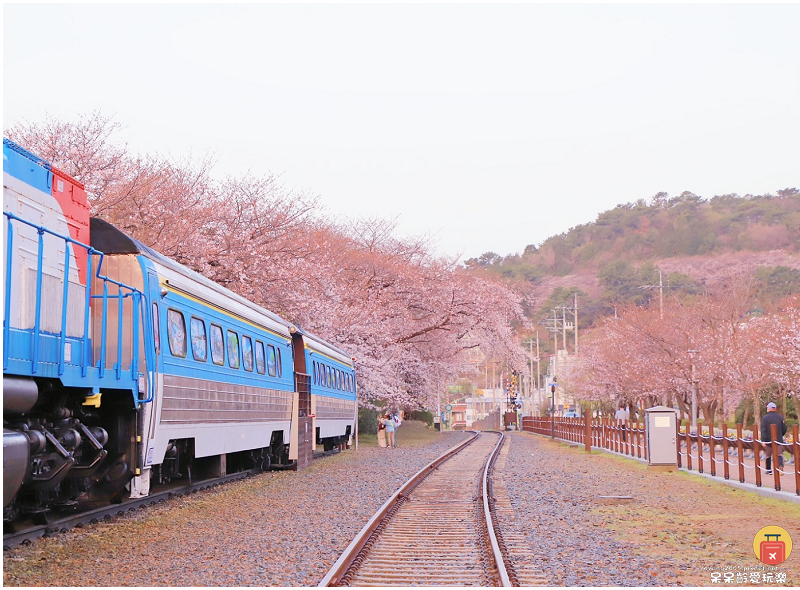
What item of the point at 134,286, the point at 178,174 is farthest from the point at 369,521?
the point at 178,174

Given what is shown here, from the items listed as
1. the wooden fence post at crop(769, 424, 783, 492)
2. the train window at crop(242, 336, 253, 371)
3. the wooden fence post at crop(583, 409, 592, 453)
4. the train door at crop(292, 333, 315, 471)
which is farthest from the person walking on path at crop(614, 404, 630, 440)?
the train window at crop(242, 336, 253, 371)

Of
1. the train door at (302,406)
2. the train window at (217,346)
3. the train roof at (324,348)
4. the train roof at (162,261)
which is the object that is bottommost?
the train door at (302,406)

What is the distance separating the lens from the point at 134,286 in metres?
10.5

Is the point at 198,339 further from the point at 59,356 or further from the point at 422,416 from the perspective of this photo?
the point at 422,416

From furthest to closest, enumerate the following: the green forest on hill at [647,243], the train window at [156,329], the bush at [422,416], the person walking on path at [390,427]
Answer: the green forest on hill at [647,243] → the bush at [422,416] → the person walking on path at [390,427] → the train window at [156,329]

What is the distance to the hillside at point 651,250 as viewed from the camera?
113625mm

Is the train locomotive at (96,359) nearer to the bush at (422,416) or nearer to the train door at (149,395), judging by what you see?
the train door at (149,395)

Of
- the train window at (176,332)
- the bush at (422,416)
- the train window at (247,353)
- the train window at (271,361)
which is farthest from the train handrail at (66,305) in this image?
the bush at (422,416)

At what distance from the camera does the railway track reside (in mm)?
8172

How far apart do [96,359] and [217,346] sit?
4.44 m

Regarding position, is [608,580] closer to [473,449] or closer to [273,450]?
[273,450]

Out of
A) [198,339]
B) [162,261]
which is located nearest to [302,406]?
[198,339]

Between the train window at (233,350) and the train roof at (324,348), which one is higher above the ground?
the train roof at (324,348)

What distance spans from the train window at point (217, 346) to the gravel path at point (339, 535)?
6.94 ft
